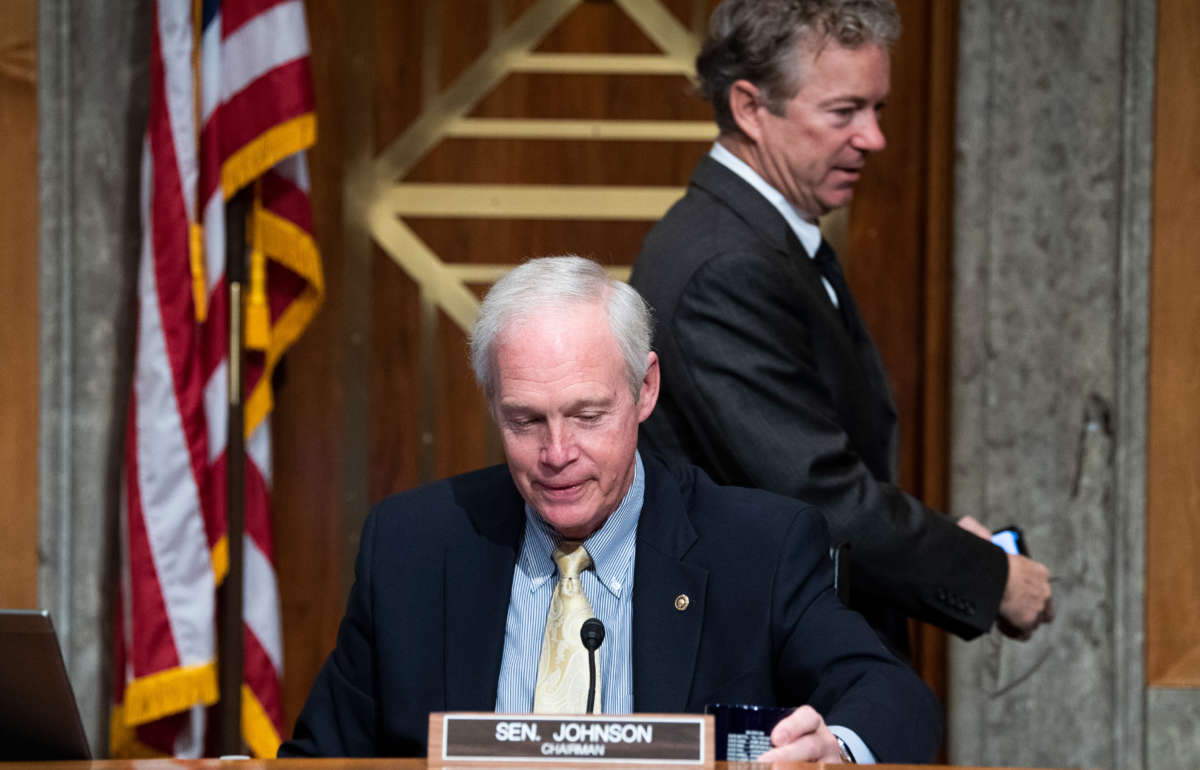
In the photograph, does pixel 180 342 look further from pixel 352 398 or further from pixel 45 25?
pixel 45 25

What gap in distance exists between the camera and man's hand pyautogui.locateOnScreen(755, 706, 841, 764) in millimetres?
1538

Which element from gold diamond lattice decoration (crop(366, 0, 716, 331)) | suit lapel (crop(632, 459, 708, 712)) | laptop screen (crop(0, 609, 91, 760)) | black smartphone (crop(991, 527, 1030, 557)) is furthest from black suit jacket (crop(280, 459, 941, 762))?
gold diamond lattice decoration (crop(366, 0, 716, 331))

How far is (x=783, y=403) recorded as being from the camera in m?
2.29

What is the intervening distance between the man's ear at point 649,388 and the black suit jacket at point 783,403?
320 mm

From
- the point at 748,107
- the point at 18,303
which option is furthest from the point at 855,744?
the point at 18,303

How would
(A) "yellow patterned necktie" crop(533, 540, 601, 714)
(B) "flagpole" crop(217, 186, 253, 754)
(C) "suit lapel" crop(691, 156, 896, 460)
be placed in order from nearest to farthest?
(A) "yellow patterned necktie" crop(533, 540, 601, 714)
(C) "suit lapel" crop(691, 156, 896, 460)
(B) "flagpole" crop(217, 186, 253, 754)

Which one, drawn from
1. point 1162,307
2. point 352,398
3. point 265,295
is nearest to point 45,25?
point 265,295

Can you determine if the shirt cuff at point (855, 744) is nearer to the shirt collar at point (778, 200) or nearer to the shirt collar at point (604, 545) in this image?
the shirt collar at point (604, 545)

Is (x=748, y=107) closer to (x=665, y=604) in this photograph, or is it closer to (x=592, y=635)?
(x=665, y=604)

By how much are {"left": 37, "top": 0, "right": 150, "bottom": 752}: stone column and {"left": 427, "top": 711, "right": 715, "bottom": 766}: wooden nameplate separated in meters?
2.31

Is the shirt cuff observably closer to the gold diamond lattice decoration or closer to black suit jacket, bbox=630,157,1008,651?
black suit jacket, bbox=630,157,1008,651

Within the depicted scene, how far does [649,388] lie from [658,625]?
316mm

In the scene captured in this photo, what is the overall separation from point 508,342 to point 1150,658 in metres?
2.32

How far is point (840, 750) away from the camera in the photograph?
5.37ft
